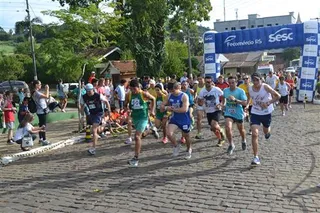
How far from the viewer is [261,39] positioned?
21031 mm

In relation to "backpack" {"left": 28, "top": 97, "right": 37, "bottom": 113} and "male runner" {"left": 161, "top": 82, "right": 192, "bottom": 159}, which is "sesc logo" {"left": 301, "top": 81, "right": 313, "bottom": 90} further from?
"backpack" {"left": 28, "top": 97, "right": 37, "bottom": 113}

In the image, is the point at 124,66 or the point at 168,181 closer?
the point at 168,181

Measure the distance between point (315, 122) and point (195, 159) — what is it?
21.4ft

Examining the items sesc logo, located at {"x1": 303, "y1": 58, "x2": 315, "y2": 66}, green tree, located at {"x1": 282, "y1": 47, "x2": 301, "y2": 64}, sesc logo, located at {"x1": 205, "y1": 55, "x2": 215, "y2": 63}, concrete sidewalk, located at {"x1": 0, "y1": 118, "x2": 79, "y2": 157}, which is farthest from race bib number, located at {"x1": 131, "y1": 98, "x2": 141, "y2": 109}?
green tree, located at {"x1": 282, "y1": 47, "x2": 301, "y2": 64}

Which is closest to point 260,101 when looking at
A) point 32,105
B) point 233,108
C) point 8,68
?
point 233,108

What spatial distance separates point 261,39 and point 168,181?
1571 cm

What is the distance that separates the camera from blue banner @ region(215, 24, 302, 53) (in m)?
20.7

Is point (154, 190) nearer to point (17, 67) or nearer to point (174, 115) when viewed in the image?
point (174, 115)

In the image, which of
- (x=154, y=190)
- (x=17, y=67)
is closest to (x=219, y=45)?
(x=154, y=190)

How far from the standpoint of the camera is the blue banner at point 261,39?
2067cm

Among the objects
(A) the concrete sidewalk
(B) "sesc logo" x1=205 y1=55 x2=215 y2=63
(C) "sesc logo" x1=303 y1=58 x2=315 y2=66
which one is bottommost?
(A) the concrete sidewalk

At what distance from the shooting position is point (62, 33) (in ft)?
45.2

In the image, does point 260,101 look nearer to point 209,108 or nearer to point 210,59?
point 209,108

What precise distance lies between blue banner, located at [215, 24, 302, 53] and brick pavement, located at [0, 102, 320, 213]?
11.6m
